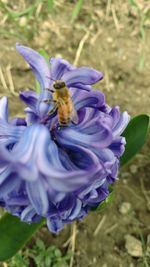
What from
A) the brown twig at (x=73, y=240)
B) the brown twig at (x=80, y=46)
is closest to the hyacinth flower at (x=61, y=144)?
the brown twig at (x=73, y=240)

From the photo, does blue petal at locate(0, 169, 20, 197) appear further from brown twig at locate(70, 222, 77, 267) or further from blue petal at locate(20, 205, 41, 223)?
brown twig at locate(70, 222, 77, 267)

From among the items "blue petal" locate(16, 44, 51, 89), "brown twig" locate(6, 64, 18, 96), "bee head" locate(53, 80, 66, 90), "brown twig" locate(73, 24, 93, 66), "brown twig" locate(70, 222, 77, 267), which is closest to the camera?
"bee head" locate(53, 80, 66, 90)

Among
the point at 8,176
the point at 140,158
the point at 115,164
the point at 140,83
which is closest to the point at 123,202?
the point at 140,158

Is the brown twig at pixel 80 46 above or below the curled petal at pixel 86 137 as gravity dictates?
below

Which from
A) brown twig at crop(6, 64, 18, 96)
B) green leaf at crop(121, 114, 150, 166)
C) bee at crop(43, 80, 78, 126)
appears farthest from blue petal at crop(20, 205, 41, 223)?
brown twig at crop(6, 64, 18, 96)

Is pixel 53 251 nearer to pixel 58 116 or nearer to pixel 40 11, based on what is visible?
pixel 58 116

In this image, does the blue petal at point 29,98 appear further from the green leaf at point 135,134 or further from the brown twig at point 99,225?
the brown twig at point 99,225

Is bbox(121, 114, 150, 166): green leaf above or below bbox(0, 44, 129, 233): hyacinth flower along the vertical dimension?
below
